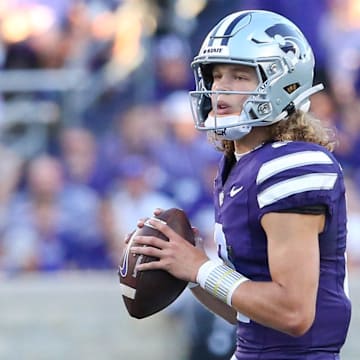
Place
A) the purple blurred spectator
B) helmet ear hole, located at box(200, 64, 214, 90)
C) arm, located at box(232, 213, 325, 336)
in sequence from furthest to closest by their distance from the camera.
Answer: the purple blurred spectator
helmet ear hole, located at box(200, 64, 214, 90)
arm, located at box(232, 213, 325, 336)

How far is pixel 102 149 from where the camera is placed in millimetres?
6633

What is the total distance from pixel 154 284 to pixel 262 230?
1.20ft

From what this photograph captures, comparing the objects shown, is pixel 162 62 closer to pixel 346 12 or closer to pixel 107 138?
pixel 107 138

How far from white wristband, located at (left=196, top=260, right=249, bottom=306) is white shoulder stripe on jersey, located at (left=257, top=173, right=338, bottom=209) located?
0.21 meters

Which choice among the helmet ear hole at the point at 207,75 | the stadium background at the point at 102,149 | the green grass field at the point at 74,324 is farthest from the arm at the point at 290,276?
the green grass field at the point at 74,324

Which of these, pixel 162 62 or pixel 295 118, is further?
pixel 162 62

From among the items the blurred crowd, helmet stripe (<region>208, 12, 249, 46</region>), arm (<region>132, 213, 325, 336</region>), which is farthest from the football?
the blurred crowd

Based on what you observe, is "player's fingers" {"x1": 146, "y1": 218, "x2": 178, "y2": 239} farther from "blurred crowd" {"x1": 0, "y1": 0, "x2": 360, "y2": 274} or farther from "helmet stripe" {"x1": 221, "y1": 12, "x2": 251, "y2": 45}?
"blurred crowd" {"x1": 0, "y1": 0, "x2": 360, "y2": 274}

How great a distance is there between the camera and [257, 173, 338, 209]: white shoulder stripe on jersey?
261 cm

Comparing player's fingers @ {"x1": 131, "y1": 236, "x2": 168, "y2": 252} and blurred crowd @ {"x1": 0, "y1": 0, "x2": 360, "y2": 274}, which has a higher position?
blurred crowd @ {"x1": 0, "y1": 0, "x2": 360, "y2": 274}

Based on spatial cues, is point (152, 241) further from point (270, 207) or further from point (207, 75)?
point (207, 75)

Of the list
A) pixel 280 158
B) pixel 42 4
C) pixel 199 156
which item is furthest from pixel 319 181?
pixel 42 4

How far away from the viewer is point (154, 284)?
286 centimetres

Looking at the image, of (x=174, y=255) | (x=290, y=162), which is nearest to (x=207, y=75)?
(x=290, y=162)
